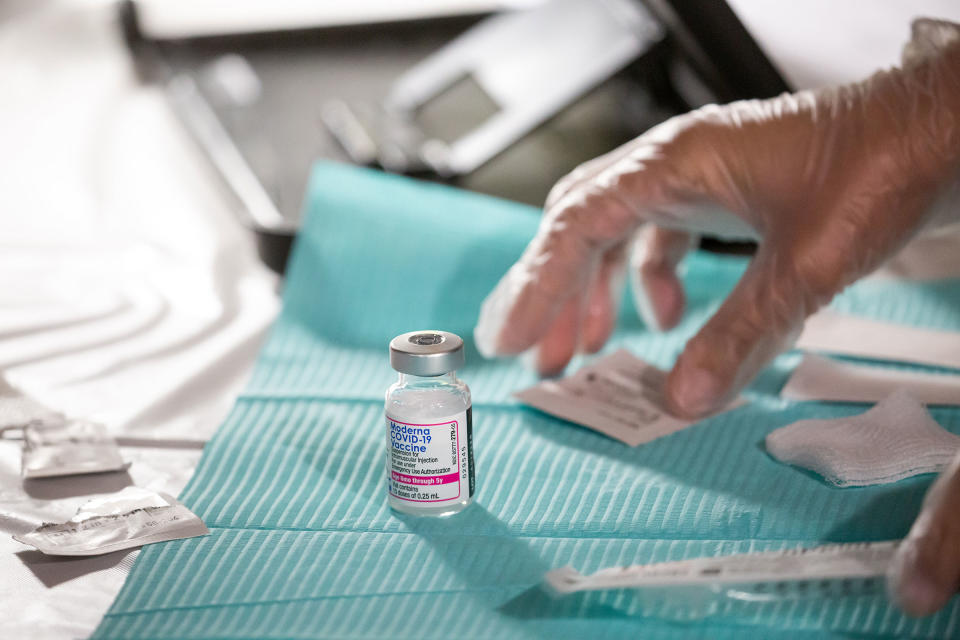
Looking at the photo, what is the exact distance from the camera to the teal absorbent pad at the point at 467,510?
0.66m

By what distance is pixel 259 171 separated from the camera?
143 cm

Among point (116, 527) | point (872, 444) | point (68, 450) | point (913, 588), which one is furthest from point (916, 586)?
point (68, 450)

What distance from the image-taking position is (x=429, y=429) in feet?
2.42

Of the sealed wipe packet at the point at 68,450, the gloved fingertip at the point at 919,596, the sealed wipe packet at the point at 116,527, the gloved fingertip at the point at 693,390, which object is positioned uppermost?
the sealed wipe packet at the point at 68,450

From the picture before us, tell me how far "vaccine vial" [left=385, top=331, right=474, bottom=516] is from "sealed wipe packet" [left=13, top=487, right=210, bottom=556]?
0.17 metres

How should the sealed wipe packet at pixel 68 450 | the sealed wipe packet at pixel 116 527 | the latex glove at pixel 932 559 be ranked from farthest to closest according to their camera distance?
1. the sealed wipe packet at pixel 68 450
2. the sealed wipe packet at pixel 116 527
3. the latex glove at pixel 932 559

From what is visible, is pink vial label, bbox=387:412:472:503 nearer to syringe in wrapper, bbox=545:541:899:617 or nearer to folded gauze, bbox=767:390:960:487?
syringe in wrapper, bbox=545:541:899:617

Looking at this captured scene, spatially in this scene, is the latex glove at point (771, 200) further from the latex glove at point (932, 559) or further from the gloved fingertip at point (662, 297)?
the latex glove at point (932, 559)

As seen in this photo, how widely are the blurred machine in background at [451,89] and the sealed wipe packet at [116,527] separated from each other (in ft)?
1.77

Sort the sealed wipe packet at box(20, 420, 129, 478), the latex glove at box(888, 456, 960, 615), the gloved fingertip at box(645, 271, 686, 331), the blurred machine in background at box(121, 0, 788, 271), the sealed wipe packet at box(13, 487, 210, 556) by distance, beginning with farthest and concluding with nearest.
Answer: the blurred machine in background at box(121, 0, 788, 271), the gloved fingertip at box(645, 271, 686, 331), the sealed wipe packet at box(20, 420, 129, 478), the sealed wipe packet at box(13, 487, 210, 556), the latex glove at box(888, 456, 960, 615)

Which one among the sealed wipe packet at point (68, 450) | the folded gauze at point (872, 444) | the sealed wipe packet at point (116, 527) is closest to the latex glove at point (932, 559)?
the folded gauze at point (872, 444)

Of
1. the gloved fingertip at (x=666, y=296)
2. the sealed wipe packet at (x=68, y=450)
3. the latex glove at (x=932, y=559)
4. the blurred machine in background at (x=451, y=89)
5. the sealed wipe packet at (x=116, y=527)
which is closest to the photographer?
the latex glove at (x=932, y=559)

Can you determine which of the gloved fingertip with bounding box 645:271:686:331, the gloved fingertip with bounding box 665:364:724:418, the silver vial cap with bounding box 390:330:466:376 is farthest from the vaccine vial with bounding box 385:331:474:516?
the gloved fingertip with bounding box 645:271:686:331

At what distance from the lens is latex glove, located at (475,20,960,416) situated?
A: 0.88m
